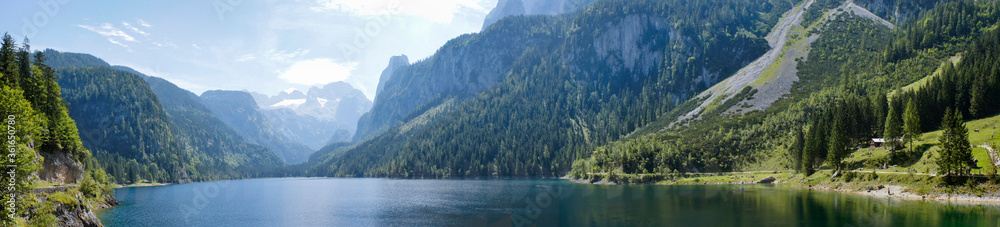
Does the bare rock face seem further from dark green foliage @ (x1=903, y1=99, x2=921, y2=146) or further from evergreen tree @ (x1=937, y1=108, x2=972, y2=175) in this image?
dark green foliage @ (x1=903, y1=99, x2=921, y2=146)

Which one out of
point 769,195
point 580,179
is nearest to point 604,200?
point 769,195

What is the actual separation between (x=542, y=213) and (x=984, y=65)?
11533 cm

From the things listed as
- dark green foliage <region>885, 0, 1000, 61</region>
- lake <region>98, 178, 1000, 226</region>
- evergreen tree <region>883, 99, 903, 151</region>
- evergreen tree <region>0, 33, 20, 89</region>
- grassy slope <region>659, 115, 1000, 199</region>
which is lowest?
lake <region>98, 178, 1000, 226</region>

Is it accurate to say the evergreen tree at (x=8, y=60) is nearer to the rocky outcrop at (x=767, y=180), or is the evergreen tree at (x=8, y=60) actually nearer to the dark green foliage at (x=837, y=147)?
the dark green foliage at (x=837, y=147)

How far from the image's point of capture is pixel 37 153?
66250 millimetres

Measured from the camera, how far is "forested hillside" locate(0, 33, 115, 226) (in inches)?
1497

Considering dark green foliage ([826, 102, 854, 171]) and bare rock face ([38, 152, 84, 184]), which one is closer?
bare rock face ([38, 152, 84, 184])

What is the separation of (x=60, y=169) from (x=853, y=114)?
531 ft

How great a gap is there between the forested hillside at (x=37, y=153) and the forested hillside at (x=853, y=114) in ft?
359

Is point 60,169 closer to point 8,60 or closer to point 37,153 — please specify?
point 37,153

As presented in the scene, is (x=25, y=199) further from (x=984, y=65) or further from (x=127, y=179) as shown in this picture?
(x=127, y=179)
